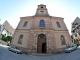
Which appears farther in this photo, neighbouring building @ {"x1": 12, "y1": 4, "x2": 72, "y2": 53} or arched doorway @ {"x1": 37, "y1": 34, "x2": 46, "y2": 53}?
arched doorway @ {"x1": 37, "y1": 34, "x2": 46, "y2": 53}

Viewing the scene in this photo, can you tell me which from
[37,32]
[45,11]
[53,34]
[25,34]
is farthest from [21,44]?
[45,11]

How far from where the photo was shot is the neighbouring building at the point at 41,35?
26.9 metres

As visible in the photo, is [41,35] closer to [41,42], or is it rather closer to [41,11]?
[41,42]

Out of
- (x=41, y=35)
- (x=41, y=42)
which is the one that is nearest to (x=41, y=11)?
(x=41, y=35)

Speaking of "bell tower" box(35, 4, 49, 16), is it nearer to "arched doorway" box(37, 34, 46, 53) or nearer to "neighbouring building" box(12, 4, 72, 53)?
"neighbouring building" box(12, 4, 72, 53)

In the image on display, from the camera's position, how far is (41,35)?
28672 mm

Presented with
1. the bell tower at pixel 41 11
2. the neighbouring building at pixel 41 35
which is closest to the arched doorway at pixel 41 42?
the neighbouring building at pixel 41 35

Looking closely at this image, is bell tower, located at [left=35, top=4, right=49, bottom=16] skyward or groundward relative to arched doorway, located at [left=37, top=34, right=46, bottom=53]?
skyward

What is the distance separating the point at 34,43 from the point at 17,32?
270 inches

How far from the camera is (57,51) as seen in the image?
1064 inches

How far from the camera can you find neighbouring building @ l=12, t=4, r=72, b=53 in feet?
88.2

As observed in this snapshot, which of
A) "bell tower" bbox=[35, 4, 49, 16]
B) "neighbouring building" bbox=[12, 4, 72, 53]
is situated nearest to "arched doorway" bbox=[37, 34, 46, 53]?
"neighbouring building" bbox=[12, 4, 72, 53]

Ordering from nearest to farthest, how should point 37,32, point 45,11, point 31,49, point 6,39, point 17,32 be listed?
point 31,49, point 37,32, point 17,32, point 45,11, point 6,39

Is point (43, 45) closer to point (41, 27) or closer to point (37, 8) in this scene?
point (41, 27)
